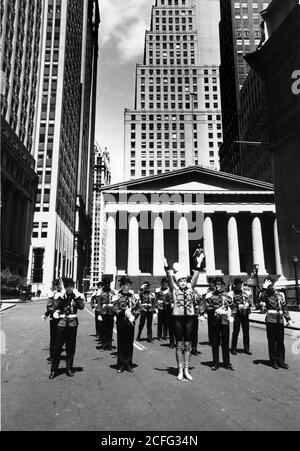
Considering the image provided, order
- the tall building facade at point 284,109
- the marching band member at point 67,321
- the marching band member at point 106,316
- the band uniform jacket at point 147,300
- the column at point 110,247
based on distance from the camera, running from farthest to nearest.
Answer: the column at point 110,247
the tall building facade at point 284,109
the band uniform jacket at point 147,300
the marching band member at point 106,316
the marching band member at point 67,321

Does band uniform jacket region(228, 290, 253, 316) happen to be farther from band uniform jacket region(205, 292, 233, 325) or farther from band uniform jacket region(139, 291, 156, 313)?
band uniform jacket region(139, 291, 156, 313)

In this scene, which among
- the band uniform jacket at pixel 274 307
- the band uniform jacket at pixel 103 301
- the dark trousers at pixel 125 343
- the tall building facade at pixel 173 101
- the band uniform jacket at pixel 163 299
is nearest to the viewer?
the dark trousers at pixel 125 343

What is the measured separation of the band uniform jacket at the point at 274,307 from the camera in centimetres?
886

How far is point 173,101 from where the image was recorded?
119875 millimetres

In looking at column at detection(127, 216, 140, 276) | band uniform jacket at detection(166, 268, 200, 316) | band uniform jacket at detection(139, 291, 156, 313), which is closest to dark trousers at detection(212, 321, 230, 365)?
band uniform jacket at detection(166, 268, 200, 316)

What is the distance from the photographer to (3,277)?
1793 inches

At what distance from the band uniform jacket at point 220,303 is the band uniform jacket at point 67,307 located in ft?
10.9

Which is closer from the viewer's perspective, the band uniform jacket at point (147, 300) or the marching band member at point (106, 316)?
the marching band member at point (106, 316)

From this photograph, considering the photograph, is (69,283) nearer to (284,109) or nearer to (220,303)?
(220,303)

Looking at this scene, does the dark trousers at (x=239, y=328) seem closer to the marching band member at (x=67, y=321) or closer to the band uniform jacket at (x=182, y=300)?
the band uniform jacket at (x=182, y=300)

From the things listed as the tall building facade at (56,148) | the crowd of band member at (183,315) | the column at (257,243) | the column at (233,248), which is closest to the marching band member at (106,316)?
the crowd of band member at (183,315)

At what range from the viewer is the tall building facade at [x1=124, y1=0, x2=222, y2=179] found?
11356cm

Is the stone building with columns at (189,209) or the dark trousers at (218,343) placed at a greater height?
the stone building with columns at (189,209)

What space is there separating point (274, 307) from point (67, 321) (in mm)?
5010
